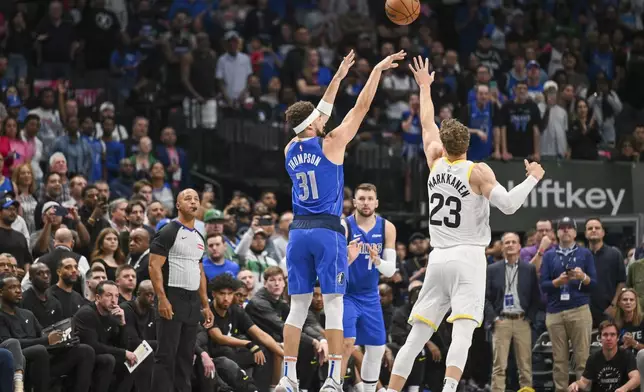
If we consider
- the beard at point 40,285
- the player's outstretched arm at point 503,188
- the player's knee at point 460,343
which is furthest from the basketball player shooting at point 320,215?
the beard at point 40,285

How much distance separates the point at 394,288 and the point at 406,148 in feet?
14.3

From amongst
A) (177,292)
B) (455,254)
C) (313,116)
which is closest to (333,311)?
(455,254)

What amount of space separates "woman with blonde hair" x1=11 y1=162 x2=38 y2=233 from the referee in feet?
15.1

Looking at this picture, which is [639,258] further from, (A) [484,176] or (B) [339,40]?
(B) [339,40]

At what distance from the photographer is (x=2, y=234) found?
656 inches

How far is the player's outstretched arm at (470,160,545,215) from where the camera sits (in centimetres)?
1187

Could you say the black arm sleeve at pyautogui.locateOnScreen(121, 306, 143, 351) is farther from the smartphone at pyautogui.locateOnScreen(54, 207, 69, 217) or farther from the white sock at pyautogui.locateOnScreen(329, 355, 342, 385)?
the white sock at pyautogui.locateOnScreen(329, 355, 342, 385)

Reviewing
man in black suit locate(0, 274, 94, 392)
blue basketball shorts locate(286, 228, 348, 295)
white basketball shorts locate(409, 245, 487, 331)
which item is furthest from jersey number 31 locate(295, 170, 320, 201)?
man in black suit locate(0, 274, 94, 392)

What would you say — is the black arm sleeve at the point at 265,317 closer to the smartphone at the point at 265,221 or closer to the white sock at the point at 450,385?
the smartphone at the point at 265,221

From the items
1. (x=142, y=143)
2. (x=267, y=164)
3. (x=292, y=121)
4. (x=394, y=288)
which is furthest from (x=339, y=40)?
(x=292, y=121)

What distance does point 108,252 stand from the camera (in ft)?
56.1

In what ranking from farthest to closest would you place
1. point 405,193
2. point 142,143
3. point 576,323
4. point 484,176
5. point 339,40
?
1. point 339,40
2. point 405,193
3. point 142,143
4. point 576,323
5. point 484,176

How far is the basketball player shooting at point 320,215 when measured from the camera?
12.7m

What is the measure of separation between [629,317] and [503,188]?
6.21m
